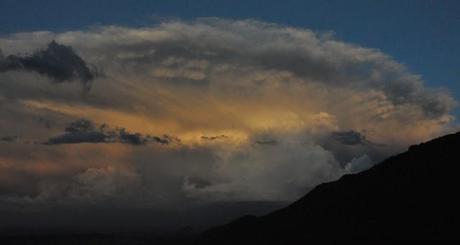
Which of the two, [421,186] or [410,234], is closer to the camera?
[410,234]

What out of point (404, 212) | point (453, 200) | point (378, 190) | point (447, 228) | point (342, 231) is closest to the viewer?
point (447, 228)

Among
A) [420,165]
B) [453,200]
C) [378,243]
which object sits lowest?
[378,243]

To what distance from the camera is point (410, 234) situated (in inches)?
6230

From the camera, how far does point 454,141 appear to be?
19338cm

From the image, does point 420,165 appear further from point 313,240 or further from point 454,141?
point 313,240

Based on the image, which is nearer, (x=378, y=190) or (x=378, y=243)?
(x=378, y=243)

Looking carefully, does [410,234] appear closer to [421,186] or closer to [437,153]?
[421,186]

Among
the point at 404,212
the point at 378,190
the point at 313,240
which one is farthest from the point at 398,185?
the point at 313,240

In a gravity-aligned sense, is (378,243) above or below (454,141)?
below

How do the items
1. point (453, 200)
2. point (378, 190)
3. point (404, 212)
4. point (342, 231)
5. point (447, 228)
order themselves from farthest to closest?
1. point (378, 190)
2. point (342, 231)
3. point (404, 212)
4. point (453, 200)
5. point (447, 228)

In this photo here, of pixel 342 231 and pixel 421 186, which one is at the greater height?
pixel 421 186

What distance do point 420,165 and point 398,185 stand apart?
10793mm

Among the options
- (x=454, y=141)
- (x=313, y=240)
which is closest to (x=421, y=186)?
(x=454, y=141)

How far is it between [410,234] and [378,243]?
31.9 ft
